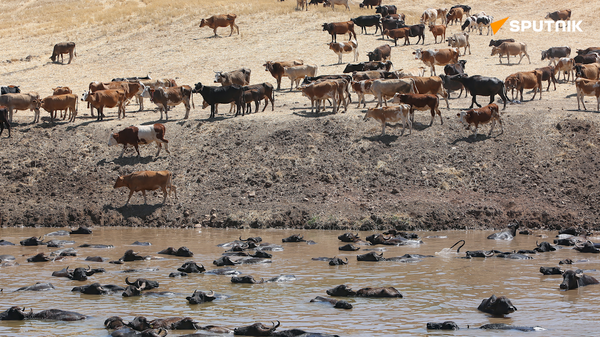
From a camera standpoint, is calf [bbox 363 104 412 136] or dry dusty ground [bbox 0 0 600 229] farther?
calf [bbox 363 104 412 136]

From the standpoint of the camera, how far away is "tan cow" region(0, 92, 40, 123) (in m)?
27.4

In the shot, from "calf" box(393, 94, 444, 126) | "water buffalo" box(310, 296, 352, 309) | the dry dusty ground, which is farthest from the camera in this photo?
"calf" box(393, 94, 444, 126)

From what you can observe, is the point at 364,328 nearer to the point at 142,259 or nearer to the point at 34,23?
the point at 142,259

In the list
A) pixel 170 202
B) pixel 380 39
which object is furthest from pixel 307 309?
pixel 380 39

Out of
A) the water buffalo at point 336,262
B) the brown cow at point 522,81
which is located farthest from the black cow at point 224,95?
the water buffalo at point 336,262

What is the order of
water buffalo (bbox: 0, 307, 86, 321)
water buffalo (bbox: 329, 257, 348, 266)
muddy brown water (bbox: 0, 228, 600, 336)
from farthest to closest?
water buffalo (bbox: 329, 257, 348, 266), water buffalo (bbox: 0, 307, 86, 321), muddy brown water (bbox: 0, 228, 600, 336)

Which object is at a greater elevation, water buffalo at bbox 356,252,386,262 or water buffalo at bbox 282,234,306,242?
water buffalo at bbox 282,234,306,242

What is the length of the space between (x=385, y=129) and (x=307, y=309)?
1517 cm

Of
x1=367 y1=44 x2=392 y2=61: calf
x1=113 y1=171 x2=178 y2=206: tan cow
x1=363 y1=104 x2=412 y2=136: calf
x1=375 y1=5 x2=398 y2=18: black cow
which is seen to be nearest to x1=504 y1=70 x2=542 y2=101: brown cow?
x1=363 y1=104 x2=412 y2=136: calf

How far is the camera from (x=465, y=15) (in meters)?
53.1

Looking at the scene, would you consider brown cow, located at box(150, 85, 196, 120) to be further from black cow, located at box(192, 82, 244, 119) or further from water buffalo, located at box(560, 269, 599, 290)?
water buffalo, located at box(560, 269, 599, 290)

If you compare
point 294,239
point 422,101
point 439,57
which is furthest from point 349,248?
point 439,57

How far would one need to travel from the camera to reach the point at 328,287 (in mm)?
12188

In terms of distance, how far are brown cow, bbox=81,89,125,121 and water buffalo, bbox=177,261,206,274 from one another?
15792mm
